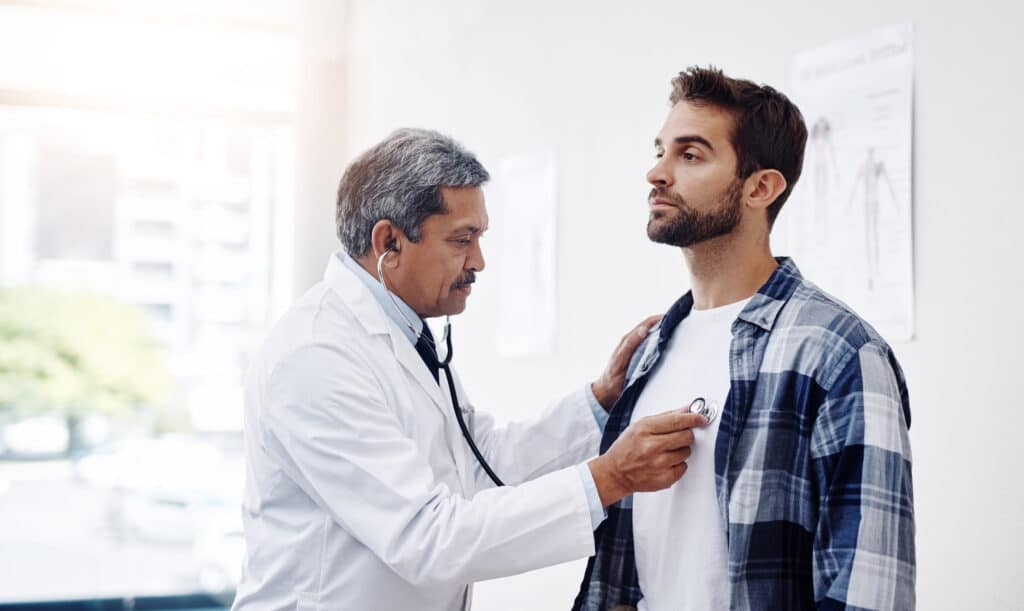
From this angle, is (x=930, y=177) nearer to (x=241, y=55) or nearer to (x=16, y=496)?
(x=241, y=55)

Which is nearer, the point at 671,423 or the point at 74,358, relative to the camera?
the point at 671,423

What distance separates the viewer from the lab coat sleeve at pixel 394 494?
149cm

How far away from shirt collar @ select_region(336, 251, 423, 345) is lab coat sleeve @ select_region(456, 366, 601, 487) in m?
0.24

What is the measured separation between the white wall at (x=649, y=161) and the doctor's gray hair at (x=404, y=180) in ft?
2.23

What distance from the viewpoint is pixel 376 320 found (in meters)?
1.71

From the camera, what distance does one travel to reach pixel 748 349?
144cm

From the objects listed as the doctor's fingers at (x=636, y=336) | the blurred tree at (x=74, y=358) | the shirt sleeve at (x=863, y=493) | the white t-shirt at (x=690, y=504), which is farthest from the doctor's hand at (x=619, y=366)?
the blurred tree at (x=74, y=358)

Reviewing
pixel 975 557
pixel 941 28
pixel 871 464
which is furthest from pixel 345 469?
pixel 941 28

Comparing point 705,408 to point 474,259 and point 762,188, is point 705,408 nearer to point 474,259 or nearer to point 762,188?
point 762,188

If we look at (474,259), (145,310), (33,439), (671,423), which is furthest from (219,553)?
(671,423)

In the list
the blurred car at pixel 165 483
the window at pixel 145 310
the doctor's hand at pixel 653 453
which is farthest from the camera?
the blurred car at pixel 165 483

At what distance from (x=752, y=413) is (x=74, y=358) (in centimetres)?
419

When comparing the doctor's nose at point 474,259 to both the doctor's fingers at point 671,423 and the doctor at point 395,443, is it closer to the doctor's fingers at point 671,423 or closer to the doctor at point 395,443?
the doctor at point 395,443

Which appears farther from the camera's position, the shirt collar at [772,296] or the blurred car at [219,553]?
the blurred car at [219,553]
